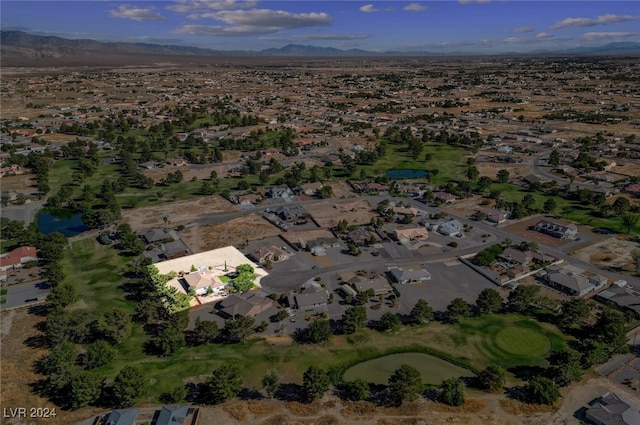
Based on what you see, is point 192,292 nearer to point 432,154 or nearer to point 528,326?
point 528,326

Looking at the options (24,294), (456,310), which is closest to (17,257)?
(24,294)

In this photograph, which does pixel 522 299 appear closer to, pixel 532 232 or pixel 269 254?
pixel 532 232

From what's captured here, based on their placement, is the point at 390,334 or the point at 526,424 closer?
Result: the point at 526,424

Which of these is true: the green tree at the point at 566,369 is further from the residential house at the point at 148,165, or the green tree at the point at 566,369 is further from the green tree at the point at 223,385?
the residential house at the point at 148,165

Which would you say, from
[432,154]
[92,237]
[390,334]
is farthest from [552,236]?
[92,237]

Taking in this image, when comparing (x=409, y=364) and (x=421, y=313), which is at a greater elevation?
(x=421, y=313)

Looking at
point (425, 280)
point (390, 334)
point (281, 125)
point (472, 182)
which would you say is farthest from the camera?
point (281, 125)
